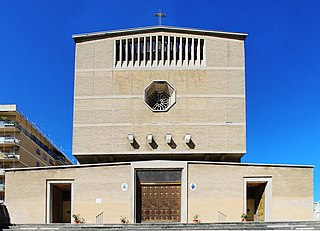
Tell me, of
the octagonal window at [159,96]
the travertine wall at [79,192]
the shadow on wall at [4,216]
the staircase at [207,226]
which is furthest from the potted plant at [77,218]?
the octagonal window at [159,96]

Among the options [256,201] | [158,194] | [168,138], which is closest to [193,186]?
[158,194]

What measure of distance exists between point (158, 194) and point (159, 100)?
21.5ft

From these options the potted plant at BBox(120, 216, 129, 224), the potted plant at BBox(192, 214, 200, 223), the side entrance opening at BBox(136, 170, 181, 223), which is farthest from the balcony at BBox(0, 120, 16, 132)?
the potted plant at BBox(192, 214, 200, 223)

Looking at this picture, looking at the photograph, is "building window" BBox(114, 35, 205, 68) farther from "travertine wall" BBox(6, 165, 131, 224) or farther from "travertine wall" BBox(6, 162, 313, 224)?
"travertine wall" BBox(6, 165, 131, 224)

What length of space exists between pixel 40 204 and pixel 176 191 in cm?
776

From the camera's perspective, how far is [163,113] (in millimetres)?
30266

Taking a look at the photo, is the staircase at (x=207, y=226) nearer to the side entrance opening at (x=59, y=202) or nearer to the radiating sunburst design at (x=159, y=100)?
the side entrance opening at (x=59, y=202)

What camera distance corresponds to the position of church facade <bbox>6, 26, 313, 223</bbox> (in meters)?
27.1

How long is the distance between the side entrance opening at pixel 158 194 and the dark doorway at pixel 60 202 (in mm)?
4403

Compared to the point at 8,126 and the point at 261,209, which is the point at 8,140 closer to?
the point at 8,126

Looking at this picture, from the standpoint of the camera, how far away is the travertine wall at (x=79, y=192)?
1065 inches

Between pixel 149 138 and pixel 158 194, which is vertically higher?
pixel 149 138

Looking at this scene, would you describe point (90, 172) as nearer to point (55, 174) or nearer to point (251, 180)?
point (55, 174)

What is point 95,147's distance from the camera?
3002 cm
